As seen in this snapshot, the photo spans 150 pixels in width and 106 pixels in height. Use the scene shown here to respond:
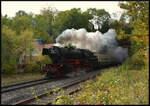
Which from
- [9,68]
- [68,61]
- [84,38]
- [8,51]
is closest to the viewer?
[84,38]

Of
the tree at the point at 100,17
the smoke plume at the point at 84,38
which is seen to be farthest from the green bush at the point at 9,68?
the tree at the point at 100,17

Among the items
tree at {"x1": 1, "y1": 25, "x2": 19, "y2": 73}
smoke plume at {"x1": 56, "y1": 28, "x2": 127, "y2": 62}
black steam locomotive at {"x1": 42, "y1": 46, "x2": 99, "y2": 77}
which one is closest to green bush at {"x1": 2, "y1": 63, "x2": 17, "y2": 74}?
tree at {"x1": 1, "y1": 25, "x2": 19, "y2": 73}

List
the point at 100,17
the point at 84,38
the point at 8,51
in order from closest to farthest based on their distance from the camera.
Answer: the point at 100,17 → the point at 84,38 → the point at 8,51

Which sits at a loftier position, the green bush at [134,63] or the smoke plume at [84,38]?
the smoke plume at [84,38]

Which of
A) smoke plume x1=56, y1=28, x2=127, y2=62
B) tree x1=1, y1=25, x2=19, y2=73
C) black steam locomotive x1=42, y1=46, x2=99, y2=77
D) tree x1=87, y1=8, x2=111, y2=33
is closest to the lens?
tree x1=87, y1=8, x2=111, y2=33

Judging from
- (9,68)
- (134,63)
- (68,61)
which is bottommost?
(9,68)

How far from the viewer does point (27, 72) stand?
770 inches

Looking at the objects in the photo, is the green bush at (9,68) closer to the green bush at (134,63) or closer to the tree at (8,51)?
the tree at (8,51)

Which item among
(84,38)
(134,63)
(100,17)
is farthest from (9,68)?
(100,17)

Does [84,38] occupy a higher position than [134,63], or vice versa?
[84,38]

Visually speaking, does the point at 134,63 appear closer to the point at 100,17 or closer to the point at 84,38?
the point at 84,38

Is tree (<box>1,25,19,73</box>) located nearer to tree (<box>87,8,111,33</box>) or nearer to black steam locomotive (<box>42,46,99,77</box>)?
black steam locomotive (<box>42,46,99,77</box>)

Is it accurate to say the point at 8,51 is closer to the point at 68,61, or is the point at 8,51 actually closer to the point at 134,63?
the point at 68,61

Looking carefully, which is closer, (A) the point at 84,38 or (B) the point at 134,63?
(A) the point at 84,38
